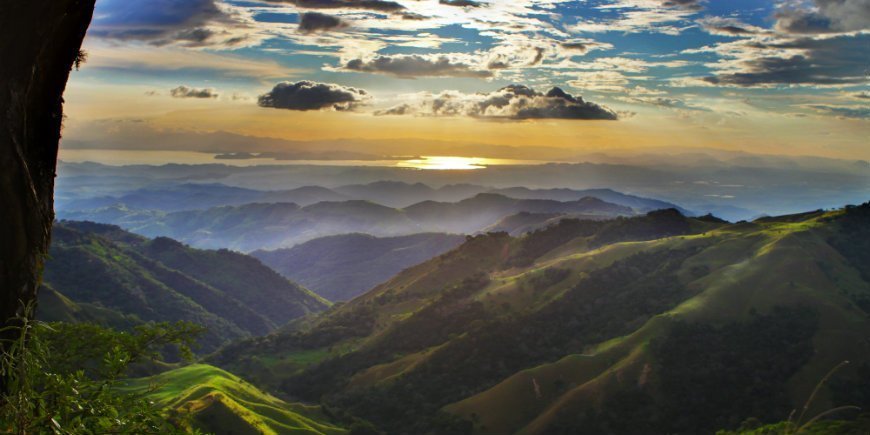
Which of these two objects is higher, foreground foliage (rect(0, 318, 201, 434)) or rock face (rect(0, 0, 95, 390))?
rock face (rect(0, 0, 95, 390))

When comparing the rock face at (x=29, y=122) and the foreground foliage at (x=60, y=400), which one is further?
the rock face at (x=29, y=122)

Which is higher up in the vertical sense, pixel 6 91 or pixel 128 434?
pixel 6 91

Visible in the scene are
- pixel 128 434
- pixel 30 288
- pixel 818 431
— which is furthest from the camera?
pixel 818 431

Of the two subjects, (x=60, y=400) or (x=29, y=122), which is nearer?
(x=60, y=400)

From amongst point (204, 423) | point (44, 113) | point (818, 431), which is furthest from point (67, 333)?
point (204, 423)

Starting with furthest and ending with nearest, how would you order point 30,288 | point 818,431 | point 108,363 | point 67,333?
point 818,431
point 67,333
point 30,288
point 108,363

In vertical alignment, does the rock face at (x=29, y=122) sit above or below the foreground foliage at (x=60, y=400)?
above

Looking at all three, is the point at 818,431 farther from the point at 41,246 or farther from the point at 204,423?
the point at 41,246

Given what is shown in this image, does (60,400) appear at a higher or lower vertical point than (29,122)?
lower
